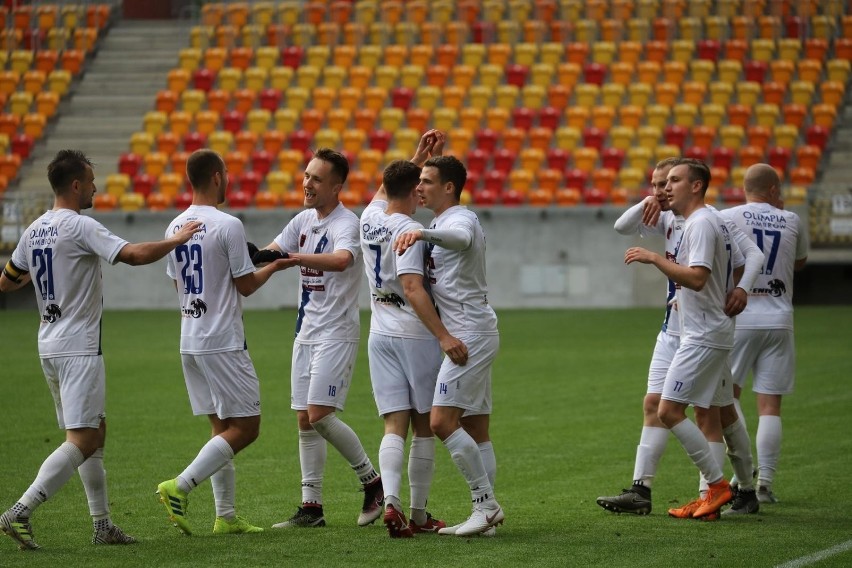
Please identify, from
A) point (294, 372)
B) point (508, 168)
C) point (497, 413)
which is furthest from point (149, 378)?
point (508, 168)

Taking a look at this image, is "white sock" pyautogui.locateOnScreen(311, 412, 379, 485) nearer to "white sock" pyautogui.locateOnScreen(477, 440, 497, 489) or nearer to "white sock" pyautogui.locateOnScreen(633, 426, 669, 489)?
"white sock" pyautogui.locateOnScreen(477, 440, 497, 489)

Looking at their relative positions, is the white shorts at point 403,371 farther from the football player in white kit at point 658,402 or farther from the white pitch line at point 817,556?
the white pitch line at point 817,556

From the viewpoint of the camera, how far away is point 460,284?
717 cm

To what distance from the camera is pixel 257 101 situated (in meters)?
29.6

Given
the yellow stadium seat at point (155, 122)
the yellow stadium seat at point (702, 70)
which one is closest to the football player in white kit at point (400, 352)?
the yellow stadium seat at point (702, 70)

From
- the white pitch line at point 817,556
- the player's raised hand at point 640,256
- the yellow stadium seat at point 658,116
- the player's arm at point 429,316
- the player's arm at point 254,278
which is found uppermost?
the yellow stadium seat at point 658,116

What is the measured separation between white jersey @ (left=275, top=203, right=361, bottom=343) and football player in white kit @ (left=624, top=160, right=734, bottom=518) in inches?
74.4

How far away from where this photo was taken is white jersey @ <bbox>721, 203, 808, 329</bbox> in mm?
8523

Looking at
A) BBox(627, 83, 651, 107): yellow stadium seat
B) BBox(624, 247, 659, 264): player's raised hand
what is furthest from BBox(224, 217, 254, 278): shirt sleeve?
BBox(627, 83, 651, 107): yellow stadium seat

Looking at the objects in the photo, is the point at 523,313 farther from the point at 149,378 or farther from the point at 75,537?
the point at 75,537

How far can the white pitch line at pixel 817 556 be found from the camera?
631cm

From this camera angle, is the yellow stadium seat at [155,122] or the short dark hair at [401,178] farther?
the yellow stadium seat at [155,122]

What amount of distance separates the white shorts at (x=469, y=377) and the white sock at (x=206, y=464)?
1164 millimetres

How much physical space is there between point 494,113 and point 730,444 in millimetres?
19889
